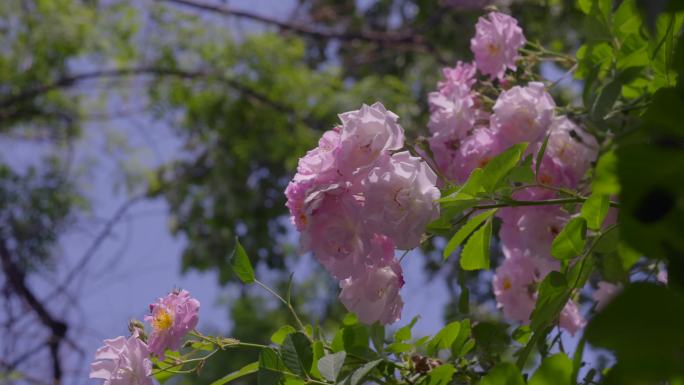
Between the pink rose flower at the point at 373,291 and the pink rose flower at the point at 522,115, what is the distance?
→ 10.6 inches

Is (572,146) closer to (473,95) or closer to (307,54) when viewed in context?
(473,95)

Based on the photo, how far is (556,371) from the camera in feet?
2.06

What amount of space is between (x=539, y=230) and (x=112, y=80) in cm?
399

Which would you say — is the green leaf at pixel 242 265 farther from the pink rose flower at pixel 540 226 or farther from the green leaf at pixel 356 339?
the pink rose flower at pixel 540 226

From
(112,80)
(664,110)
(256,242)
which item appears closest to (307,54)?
(112,80)

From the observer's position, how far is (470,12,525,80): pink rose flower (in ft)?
4.35

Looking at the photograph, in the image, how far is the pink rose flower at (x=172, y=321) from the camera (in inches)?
37.9

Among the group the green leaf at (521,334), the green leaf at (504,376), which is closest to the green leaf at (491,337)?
the green leaf at (521,334)

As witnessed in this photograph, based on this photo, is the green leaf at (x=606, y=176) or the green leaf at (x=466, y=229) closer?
the green leaf at (x=606, y=176)

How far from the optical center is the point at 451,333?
103cm

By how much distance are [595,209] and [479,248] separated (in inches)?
5.8

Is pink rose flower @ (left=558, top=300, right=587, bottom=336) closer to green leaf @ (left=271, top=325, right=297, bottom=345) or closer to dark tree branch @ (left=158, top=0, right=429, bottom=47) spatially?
green leaf @ (left=271, top=325, right=297, bottom=345)

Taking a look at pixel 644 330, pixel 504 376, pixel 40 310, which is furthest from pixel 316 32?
pixel 644 330

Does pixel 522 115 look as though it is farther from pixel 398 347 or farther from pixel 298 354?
pixel 298 354
